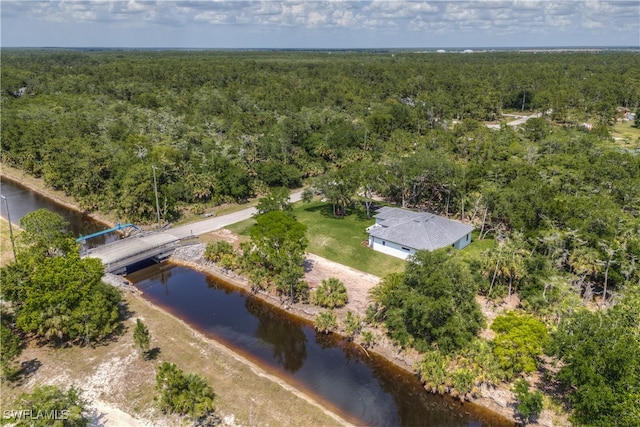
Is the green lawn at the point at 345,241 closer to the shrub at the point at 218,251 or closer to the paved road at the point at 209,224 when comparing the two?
the paved road at the point at 209,224

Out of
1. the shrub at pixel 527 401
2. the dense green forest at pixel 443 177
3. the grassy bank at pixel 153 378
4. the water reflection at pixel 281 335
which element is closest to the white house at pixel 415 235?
the dense green forest at pixel 443 177

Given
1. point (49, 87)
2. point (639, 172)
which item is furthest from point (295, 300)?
point (49, 87)

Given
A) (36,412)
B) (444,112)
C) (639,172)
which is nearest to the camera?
(36,412)

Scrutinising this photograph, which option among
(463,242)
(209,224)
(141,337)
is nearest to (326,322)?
(141,337)

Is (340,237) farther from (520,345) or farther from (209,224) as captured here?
(520,345)

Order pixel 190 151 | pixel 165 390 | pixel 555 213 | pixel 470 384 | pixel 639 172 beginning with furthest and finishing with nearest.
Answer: pixel 190 151
pixel 639 172
pixel 555 213
pixel 470 384
pixel 165 390

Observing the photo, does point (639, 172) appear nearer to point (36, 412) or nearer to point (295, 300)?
point (295, 300)

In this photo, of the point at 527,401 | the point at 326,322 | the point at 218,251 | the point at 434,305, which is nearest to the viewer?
the point at 527,401
